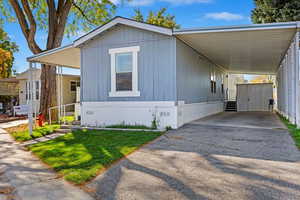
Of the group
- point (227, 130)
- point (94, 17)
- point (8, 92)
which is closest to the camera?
point (227, 130)

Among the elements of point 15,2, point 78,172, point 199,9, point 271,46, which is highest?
point 199,9

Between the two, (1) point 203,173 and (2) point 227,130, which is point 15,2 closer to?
(2) point 227,130

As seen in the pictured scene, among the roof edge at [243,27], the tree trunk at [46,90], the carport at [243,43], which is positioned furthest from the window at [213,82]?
the tree trunk at [46,90]

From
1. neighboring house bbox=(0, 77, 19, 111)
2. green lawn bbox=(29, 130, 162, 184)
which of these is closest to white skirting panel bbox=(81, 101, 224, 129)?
green lawn bbox=(29, 130, 162, 184)

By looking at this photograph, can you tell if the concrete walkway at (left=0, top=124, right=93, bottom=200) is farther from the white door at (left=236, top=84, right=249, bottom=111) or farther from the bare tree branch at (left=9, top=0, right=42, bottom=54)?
the white door at (left=236, top=84, right=249, bottom=111)

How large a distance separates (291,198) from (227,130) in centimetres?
459

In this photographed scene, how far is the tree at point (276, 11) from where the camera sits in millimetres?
13625

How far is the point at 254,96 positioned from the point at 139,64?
13418mm

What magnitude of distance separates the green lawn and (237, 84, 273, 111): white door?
13379 mm

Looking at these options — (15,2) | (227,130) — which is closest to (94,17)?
(15,2)

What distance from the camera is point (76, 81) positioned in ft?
64.5

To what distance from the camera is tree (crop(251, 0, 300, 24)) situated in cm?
1362

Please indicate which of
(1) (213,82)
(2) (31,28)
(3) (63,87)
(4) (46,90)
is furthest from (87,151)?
(3) (63,87)

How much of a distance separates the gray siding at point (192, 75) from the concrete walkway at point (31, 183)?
5132mm
